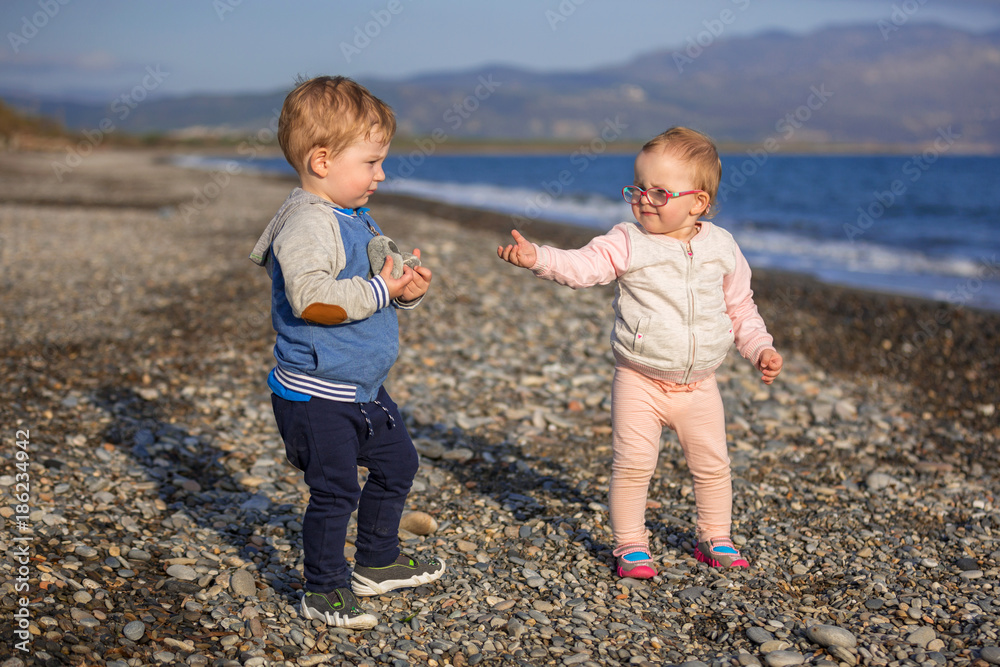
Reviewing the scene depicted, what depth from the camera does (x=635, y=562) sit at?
4.11 metres

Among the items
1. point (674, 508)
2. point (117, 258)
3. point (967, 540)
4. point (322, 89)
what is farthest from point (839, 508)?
point (117, 258)

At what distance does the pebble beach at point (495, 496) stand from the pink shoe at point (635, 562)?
8cm

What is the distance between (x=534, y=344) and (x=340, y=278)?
571 cm

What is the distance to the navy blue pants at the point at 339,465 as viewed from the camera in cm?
331

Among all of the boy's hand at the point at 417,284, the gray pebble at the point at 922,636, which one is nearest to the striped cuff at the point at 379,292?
the boy's hand at the point at 417,284

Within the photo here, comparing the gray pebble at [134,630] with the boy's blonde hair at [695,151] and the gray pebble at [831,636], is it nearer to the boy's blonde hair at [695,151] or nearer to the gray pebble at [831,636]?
the gray pebble at [831,636]

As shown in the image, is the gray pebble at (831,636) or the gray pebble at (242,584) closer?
the gray pebble at (831,636)

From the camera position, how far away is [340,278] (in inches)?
128

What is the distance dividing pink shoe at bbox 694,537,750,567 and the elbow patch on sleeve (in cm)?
253

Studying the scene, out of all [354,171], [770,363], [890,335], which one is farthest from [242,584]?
[890,335]

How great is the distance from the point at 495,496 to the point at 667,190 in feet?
8.16

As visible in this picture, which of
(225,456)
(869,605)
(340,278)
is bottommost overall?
(225,456)

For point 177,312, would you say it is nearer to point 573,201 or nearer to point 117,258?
point 117,258

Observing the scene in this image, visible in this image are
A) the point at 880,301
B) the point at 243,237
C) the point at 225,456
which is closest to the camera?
the point at 225,456
